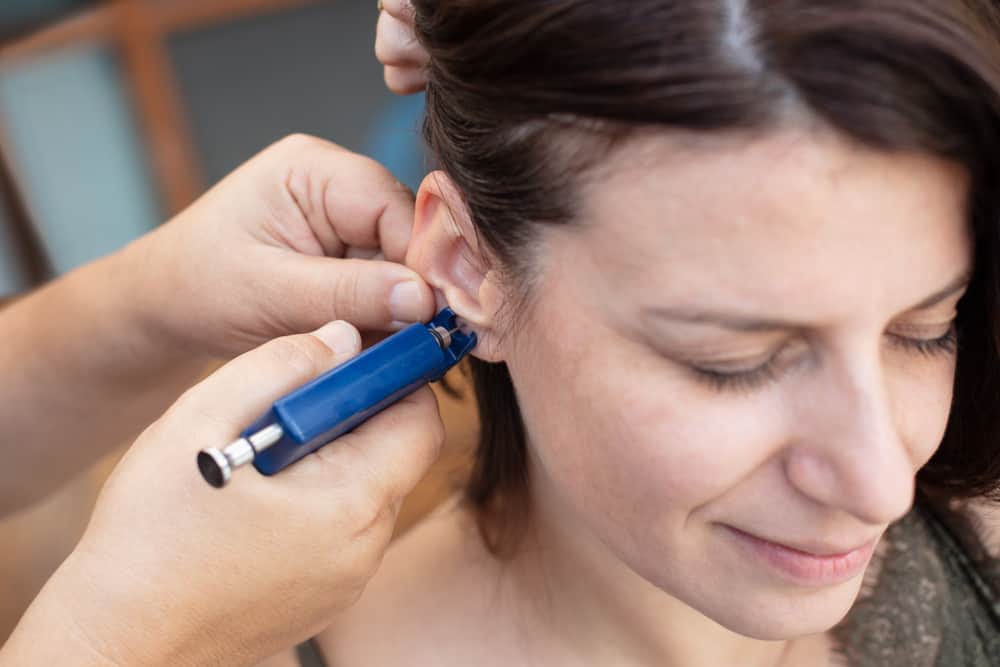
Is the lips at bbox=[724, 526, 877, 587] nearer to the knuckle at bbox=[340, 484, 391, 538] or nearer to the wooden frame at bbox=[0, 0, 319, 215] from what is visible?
the knuckle at bbox=[340, 484, 391, 538]

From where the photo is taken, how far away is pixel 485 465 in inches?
41.0

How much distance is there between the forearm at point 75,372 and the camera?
1057 millimetres

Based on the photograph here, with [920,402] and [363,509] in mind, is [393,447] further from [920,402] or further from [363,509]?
[920,402]

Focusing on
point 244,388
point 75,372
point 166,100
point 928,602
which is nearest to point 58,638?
point 244,388

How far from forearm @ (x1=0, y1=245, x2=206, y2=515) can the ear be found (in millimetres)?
323

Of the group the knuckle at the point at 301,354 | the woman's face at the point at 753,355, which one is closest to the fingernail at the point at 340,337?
the knuckle at the point at 301,354

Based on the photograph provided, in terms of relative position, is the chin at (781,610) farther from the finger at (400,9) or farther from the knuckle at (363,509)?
the finger at (400,9)

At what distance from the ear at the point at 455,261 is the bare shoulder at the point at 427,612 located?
0.28m

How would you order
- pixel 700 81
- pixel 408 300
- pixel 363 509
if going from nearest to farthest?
1. pixel 700 81
2. pixel 363 509
3. pixel 408 300

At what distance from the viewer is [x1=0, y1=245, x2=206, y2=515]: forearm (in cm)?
106

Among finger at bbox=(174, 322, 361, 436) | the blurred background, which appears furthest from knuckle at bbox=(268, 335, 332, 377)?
the blurred background

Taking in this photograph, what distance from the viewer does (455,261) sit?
2.81 feet

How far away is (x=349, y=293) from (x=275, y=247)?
0.11 m

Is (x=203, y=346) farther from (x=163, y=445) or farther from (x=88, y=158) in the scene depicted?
(x=88, y=158)
